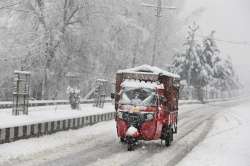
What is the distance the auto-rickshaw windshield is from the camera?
21.0 meters

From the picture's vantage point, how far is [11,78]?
43.9 meters

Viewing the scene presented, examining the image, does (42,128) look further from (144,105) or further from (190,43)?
(190,43)

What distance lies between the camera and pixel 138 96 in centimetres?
2130

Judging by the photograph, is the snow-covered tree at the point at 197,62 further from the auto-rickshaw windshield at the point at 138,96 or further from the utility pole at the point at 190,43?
the auto-rickshaw windshield at the point at 138,96

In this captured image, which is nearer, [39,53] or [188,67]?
[39,53]

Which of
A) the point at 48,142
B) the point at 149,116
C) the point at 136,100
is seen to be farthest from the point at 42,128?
the point at 149,116

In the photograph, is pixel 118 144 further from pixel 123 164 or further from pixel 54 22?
pixel 54 22

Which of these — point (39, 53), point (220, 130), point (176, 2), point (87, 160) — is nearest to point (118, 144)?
point (87, 160)

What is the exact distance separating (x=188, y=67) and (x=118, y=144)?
59261 mm

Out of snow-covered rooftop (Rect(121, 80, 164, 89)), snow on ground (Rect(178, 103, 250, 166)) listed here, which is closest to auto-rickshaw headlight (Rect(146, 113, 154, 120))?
snow-covered rooftop (Rect(121, 80, 164, 89))

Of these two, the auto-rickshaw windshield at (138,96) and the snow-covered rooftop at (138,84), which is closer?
the auto-rickshaw windshield at (138,96)

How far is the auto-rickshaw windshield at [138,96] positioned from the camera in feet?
68.9

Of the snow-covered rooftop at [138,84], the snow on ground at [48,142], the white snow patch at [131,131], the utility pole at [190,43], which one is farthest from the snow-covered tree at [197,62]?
the white snow patch at [131,131]

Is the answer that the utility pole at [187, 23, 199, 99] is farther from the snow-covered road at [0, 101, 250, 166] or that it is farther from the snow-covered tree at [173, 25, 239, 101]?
the snow-covered road at [0, 101, 250, 166]
